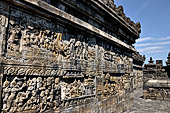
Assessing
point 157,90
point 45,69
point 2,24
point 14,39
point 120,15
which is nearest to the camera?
point 2,24

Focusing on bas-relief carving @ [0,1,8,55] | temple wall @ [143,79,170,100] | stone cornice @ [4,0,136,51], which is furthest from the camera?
temple wall @ [143,79,170,100]

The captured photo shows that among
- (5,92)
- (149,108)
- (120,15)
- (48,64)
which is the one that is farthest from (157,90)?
(5,92)

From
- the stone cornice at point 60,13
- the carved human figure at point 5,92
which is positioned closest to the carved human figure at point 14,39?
the stone cornice at point 60,13

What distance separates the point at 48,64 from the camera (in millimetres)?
2975

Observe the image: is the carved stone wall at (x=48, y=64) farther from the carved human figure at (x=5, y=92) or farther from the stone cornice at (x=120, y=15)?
the stone cornice at (x=120, y=15)

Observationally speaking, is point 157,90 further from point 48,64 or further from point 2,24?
point 2,24

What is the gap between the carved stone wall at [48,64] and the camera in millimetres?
2377

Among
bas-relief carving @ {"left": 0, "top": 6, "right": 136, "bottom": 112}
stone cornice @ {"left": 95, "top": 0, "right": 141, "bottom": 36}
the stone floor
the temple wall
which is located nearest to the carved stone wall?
bas-relief carving @ {"left": 0, "top": 6, "right": 136, "bottom": 112}

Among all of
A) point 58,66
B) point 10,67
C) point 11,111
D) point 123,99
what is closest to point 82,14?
point 58,66

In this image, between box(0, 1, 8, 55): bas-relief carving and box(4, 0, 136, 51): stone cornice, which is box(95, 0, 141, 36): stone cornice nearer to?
box(4, 0, 136, 51): stone cornice

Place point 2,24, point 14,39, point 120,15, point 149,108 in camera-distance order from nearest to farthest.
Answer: point 2,24 → point 14,39 → point 120,15 → point 149,108

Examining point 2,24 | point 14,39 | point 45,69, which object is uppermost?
point 2,24

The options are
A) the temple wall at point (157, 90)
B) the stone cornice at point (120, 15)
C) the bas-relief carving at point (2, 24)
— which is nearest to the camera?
the bas-relief carving at point (2, 24)

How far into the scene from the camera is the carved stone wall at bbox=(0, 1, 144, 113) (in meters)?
2.38
